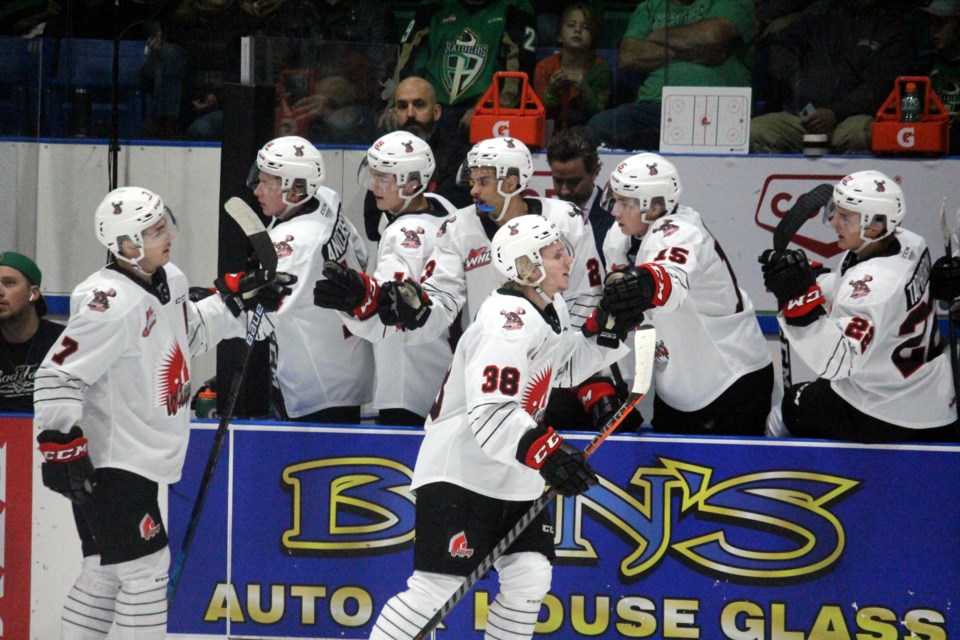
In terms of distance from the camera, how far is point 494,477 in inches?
136

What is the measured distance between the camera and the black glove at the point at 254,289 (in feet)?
12.8

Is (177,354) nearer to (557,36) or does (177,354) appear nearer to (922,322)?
(922,322)

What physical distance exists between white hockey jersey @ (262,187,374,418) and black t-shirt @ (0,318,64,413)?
870 mm

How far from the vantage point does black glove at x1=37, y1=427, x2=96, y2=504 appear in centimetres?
345

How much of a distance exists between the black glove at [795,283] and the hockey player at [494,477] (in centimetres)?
68

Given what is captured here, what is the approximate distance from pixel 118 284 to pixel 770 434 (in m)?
2.16

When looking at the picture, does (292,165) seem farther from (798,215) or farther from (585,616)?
(585,616)

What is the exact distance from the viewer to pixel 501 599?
353 cm

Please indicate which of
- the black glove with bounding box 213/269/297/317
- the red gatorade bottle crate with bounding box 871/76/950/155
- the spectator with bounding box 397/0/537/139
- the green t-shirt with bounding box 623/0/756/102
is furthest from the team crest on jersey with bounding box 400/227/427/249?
the red gatorade bottle crate with bounding box 871/76/950/155

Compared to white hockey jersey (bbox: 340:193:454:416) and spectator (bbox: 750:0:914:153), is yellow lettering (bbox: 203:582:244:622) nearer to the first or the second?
white hockey jersey (bbox: 340:193:454:416)

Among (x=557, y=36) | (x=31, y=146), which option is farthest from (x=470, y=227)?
(x=31, y=146)

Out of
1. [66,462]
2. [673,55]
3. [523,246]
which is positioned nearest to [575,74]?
[673,55]

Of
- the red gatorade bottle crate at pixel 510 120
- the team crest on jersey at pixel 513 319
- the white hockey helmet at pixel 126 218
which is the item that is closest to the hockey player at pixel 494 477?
the team crest on jersey at pixel 513 319

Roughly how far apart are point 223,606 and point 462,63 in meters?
2.88
